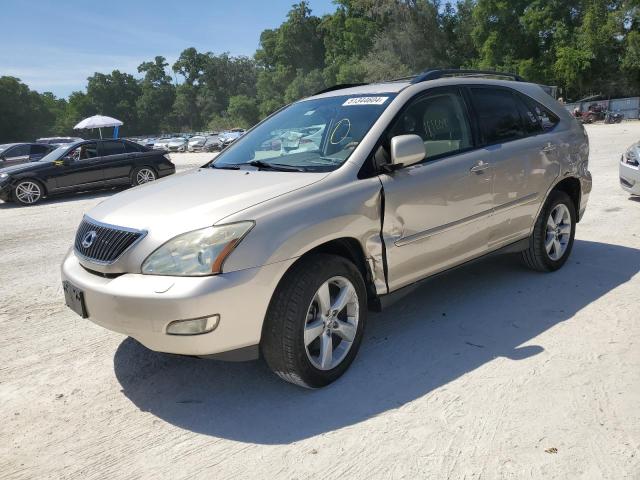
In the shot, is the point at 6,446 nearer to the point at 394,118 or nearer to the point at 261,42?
the point at 394,118

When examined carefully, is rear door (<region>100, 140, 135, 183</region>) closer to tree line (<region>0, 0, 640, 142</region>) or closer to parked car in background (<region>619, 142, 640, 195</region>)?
parked car in background (<region>619, 142, 640, 195</region>)

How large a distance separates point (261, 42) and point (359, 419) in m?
129

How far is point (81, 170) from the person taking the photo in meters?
13.2

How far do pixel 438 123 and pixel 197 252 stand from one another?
2132mm

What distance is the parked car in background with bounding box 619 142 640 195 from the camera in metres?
7.71

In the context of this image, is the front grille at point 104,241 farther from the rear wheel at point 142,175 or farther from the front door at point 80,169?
the rear wheel at point 142,175

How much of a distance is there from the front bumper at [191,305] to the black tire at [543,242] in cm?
274

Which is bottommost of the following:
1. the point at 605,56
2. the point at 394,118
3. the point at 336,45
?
the point at 394,118

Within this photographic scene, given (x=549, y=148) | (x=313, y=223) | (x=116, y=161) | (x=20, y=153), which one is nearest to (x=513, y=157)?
(x=549, y=148)

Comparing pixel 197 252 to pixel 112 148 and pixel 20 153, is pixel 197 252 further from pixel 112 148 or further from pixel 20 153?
pixel 20 153

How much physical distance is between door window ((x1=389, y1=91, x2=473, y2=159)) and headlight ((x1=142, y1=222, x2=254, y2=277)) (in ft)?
4.50

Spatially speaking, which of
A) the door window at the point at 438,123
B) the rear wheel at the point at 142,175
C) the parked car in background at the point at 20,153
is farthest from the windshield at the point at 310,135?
the parked car in background at the point at 20,153

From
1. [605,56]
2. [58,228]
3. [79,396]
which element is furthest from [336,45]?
[79,396]

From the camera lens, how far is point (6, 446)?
109 inches
